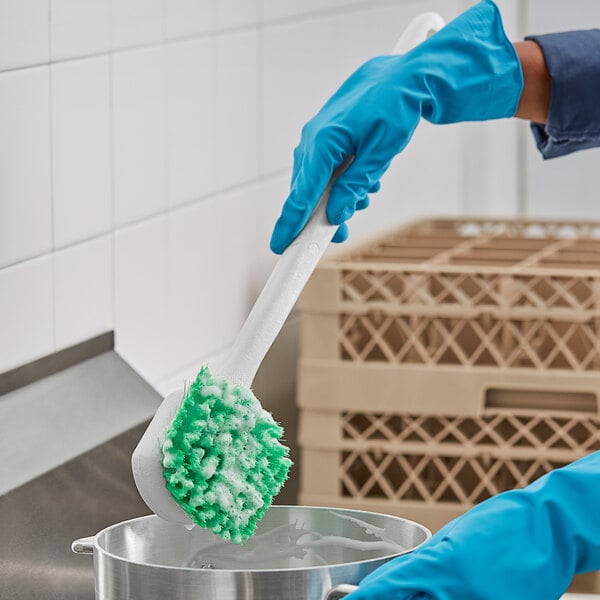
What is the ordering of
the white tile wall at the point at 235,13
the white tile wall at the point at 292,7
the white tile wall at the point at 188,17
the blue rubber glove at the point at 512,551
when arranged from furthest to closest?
the white tile wall at the point at 292,7
the white tile wall at the point at 235,13
the white tile wall at the point at 188,17
the blue rubber glove at the point at 512,551

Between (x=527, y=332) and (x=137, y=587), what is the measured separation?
0.68 meters

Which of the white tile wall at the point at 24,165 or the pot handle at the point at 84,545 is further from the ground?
the white tile wall at the point at 24,165

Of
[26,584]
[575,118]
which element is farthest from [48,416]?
[575,118]

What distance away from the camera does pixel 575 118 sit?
1005 mm

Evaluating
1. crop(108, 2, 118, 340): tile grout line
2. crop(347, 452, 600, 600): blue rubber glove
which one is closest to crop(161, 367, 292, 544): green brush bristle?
crop(347, 452, 600, 600): blue rubber glove

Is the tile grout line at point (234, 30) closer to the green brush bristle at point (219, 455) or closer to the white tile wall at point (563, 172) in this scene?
the green brush bristle at point (219, 455)

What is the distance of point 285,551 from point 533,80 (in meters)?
0.41

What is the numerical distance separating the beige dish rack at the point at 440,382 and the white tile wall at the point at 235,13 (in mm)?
272

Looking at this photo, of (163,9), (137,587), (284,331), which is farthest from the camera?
(284,331)

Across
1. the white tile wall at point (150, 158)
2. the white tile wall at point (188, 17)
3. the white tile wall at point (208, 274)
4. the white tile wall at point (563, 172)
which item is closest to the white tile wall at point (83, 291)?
the white tile wall at point (150, 158)

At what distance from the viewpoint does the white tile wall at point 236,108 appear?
52.1 inches

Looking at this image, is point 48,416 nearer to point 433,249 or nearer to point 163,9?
point 163,9

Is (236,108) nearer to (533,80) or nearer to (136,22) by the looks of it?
(136,22)

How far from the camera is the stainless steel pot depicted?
722mm
